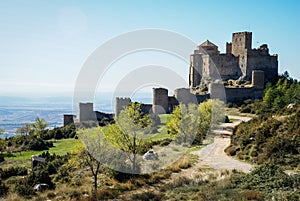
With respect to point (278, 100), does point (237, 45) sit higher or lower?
higher

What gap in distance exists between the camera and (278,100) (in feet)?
121

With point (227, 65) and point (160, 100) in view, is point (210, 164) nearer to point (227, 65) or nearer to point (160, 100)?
point (160, 100)

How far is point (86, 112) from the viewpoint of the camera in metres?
44.0

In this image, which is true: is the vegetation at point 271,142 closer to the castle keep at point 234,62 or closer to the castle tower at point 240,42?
the castle keep at point 234,62

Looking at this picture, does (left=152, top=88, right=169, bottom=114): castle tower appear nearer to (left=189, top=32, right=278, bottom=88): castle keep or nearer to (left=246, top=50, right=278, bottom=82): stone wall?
(left=189, top=32, right=278, bottom=88): castle keep

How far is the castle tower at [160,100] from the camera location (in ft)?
155

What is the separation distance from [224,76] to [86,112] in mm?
26923

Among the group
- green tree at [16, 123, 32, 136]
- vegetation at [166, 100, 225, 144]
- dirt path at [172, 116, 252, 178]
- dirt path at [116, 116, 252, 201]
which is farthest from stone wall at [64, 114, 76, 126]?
dirt path at [116, 116, 252, 201]

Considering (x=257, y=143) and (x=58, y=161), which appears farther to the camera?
(x=58, y=161)

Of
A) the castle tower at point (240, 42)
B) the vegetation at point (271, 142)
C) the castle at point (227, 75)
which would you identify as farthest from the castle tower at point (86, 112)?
the castle tower at point (240, 42)

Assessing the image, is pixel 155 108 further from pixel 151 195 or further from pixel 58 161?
pixel 151 195

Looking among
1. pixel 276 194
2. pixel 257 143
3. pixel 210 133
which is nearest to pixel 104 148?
pixel 276 194

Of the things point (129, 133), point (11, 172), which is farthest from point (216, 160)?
point (11, 172)

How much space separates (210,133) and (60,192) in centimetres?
1826
